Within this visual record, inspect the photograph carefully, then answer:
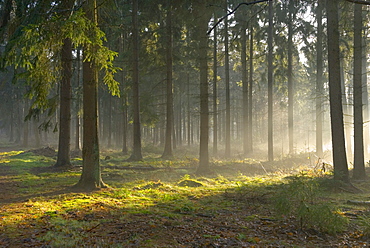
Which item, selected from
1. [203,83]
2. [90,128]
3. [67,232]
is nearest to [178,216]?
[67,232]

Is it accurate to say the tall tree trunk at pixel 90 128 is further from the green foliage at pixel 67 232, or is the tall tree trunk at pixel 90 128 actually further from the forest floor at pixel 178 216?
the green foliage at pixel 67 232

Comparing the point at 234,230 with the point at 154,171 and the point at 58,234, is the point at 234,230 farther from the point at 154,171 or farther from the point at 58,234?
the point at 154,171

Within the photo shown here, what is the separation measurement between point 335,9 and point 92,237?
11164 millimetres

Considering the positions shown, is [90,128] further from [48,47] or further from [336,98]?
[336,98]

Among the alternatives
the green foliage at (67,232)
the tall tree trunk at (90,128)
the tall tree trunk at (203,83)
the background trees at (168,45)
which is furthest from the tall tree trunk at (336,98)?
the green foliage at (67,232)

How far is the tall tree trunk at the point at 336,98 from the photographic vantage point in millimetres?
10672

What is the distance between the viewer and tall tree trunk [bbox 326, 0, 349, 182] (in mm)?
10672

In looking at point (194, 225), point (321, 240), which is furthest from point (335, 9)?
point (194, 225)

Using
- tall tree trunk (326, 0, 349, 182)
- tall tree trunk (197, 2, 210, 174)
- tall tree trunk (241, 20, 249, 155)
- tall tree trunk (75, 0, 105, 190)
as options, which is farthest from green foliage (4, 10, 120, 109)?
tall tree trunk (241, 20, 249, 155)

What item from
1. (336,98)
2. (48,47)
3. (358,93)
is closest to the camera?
(48,47)

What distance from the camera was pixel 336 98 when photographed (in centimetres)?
1066

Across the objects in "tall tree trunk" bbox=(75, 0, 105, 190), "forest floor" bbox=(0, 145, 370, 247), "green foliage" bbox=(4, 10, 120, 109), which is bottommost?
"forest floor" bbox=(0, 145, 370, 247)

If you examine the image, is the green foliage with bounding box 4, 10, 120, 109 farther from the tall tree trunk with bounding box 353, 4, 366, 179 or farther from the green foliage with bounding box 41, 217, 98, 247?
the tall tree trunk with bounding box 353, 4, 366, 179

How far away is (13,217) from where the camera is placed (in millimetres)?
6242
